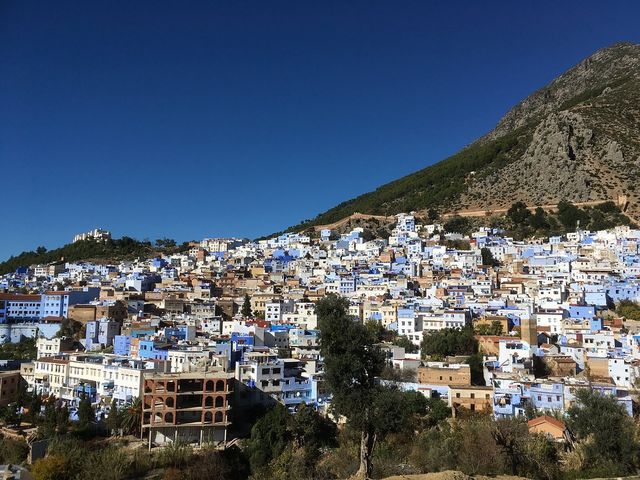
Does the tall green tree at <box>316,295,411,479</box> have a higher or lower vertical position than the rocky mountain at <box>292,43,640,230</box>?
lower

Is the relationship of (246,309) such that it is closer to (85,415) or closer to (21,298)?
(85,415)

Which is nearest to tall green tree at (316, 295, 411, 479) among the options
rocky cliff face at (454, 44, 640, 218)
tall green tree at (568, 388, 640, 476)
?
tall green tree at (568, 388, 640, 476)

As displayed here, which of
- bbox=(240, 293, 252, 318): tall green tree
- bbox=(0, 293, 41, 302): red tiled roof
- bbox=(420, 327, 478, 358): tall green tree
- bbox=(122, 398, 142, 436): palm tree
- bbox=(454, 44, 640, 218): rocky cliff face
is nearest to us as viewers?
bbox=(122, 398, 142, 436): palm tree

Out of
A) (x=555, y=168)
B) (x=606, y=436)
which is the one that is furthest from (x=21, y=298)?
(x=555, y=168)

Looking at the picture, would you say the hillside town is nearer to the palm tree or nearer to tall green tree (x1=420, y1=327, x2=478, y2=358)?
tall green tree (x1=420, y1=327, x2=478, y2=358)

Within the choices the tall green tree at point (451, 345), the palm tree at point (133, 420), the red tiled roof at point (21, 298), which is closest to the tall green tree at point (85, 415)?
the palm tree at point (133, 420)

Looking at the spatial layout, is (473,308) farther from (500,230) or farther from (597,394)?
(500,230)
